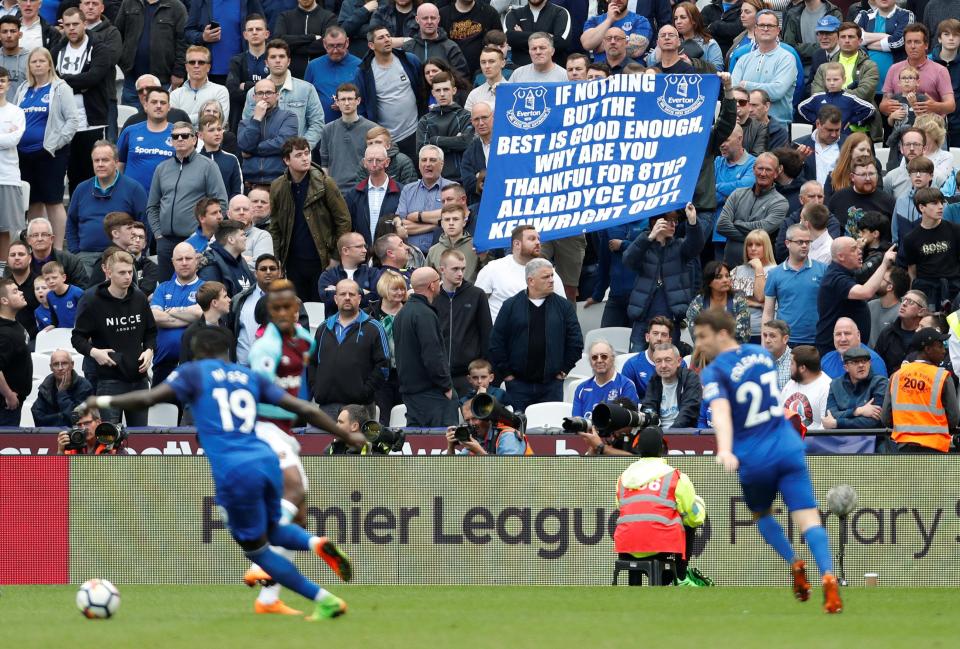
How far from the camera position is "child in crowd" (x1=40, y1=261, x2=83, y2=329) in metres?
17.1

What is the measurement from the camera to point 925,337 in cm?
1381

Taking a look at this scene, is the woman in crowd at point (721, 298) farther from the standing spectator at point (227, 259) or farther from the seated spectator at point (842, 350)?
the standing spectator at point (227, 259)

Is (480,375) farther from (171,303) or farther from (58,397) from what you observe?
(58,397)

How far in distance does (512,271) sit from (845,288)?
10.3 feet

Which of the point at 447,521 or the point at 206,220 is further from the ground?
the point at 206,220

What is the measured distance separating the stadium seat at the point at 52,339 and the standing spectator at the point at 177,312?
4.19 feet

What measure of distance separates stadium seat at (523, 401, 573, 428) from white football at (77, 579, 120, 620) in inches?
228

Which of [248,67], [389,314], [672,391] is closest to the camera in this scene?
[672,391]

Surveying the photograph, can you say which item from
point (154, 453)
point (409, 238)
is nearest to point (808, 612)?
point (154, 453)

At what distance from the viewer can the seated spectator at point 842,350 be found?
47.9 ft

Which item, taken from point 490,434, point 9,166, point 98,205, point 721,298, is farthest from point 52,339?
point 721,298

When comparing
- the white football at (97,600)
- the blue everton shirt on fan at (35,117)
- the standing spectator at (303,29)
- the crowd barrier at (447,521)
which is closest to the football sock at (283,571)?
the white football at (97,600)

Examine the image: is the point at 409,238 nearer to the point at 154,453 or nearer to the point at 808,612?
the point at 154,453

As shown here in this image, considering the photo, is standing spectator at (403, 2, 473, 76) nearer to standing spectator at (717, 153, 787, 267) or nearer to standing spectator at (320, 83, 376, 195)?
standing spectator at (320, 83, 376, 195)
